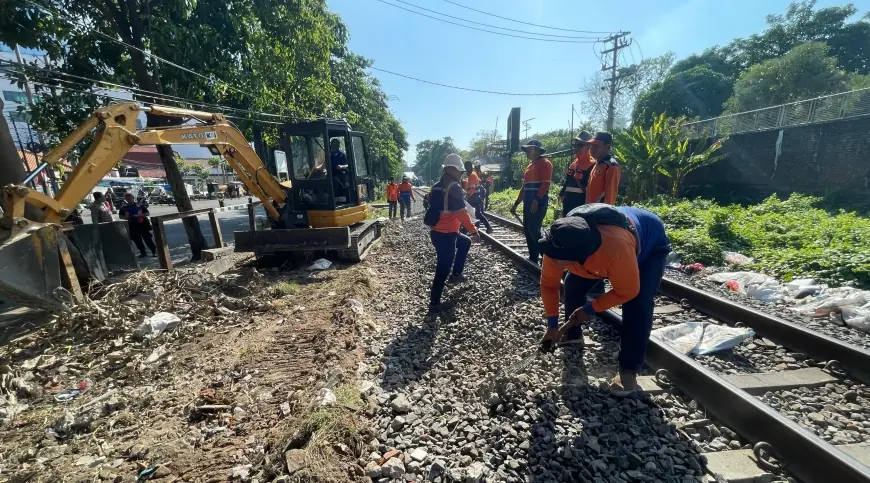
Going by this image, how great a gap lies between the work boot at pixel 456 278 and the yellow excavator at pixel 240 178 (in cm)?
244

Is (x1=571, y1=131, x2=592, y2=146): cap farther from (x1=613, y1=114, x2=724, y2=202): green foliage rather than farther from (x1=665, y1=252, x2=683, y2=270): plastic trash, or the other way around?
(x1=613, y1=114, x2=724, y2=202): green foliage

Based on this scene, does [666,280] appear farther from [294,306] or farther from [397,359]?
[294,306]

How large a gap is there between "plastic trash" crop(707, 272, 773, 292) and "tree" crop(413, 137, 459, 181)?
8925cm

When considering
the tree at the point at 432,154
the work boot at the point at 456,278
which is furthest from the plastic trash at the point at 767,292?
the tree at the point at 432,154

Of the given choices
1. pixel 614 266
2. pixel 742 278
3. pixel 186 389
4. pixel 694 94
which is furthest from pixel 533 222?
pixel 694 94

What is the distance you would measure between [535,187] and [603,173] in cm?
131

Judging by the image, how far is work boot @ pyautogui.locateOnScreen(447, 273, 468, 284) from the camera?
19.1 ft

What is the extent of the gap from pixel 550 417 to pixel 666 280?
3.28 m

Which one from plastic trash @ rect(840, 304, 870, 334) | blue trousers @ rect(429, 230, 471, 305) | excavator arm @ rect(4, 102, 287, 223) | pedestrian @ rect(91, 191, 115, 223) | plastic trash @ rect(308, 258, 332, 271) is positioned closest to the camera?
plastic trash @ rect(840, 304, 870, 334)

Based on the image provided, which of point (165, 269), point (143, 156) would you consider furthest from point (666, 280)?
point (143, 156)

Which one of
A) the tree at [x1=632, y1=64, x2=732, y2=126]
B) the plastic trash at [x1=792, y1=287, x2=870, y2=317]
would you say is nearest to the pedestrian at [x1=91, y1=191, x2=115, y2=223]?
the plastic trash at [x1=792, y1=287, x2=870, y2=317]

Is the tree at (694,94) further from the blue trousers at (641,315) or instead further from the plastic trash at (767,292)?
the blue trousers at (641,315)

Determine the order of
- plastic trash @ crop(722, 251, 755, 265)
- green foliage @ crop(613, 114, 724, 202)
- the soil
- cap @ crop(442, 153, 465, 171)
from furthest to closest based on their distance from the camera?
green foliage @ crop(613, 114, 724, 202) < plastic trash @ crop(722, 251, 755, 265) < cap @ crop(442, 153, 465, 171) < the soil

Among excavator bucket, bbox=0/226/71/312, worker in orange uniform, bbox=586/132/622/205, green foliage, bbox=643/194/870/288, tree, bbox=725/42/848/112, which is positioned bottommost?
green foliage, bbox=643/194/870/288
